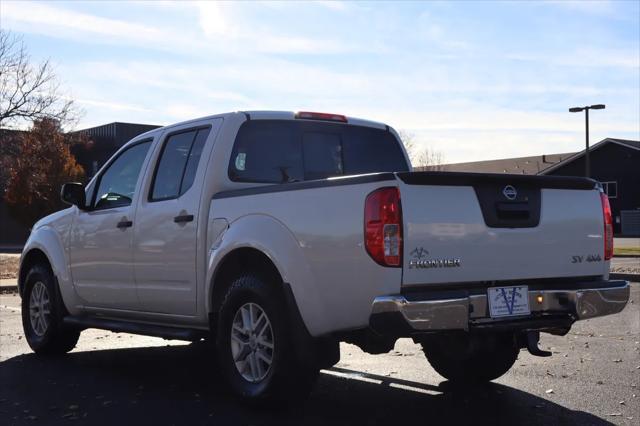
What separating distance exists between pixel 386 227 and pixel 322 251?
1.69 feet

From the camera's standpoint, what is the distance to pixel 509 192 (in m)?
5.11

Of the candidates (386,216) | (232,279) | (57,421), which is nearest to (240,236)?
(232,279)

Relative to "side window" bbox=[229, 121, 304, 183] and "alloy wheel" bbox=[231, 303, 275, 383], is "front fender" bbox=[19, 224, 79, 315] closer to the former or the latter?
"side window" bbox=[229, 121, 304, 183]

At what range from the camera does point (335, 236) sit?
4.85 m

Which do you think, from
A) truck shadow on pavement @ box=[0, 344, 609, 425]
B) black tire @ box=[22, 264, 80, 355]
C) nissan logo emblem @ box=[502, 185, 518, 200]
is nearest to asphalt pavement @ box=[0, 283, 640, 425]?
truck shadow on pavement @ box=[0, 344, 609, 425]

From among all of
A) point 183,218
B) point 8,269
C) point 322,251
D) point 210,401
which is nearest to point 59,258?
point 183,218

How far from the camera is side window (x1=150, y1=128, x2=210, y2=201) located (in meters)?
6.42

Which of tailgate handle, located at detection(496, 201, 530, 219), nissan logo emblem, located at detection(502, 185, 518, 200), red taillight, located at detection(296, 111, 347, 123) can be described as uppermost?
red taillight, located at detection(296, 111, 347, 123)

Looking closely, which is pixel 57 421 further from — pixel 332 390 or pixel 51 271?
pixel 51 271

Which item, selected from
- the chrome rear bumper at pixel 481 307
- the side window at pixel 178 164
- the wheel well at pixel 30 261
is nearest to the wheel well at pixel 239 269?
the side window at pixel 178 164

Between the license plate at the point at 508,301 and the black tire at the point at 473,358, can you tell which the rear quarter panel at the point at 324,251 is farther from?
the black tire at the point at 473,358

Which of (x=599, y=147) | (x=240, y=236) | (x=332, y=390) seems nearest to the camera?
(x=240, y=236)

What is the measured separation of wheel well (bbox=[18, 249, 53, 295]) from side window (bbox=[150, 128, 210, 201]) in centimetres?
213

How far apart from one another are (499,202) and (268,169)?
2.05 metres
